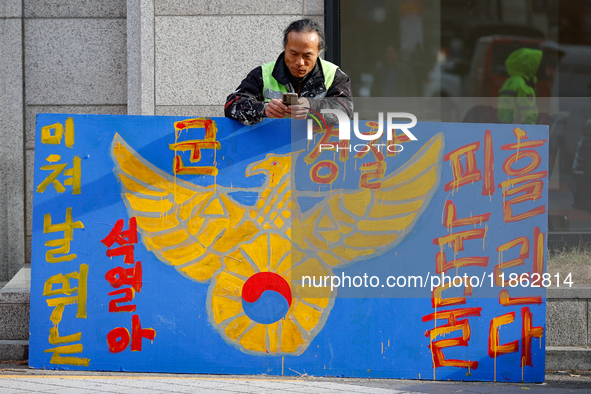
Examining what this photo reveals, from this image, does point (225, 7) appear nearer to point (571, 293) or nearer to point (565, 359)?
point (571, 293)

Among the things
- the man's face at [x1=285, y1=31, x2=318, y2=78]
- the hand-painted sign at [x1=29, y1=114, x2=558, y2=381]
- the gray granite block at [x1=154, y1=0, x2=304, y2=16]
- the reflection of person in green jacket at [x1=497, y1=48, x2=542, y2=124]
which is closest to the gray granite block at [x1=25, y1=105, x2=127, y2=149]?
the gray granite block at [x1=154, y1=0, x2=304, y2=16]

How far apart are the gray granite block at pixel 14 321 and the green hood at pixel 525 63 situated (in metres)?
5.27

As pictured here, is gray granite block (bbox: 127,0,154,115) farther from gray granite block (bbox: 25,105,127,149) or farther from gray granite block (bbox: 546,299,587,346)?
gray granite block (bbox: 546,299,587,346)

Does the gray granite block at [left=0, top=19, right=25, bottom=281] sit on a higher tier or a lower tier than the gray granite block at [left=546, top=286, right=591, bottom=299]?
higher

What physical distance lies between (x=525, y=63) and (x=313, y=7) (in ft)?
7.92

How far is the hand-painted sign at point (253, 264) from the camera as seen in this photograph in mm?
3889

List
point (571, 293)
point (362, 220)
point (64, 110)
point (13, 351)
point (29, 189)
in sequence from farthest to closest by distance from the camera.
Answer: point (64, 110) < point (29, 189) < point (571, 293) < point (13, 351) < point (362, 220)

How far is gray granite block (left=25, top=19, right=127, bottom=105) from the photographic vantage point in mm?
5977

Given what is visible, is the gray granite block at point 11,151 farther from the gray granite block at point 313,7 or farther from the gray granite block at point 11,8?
the gray granite block at point 313,7

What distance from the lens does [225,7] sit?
227 inches

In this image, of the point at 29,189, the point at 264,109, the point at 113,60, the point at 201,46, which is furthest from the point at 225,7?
the point at 29,189

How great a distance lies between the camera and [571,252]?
5.68 metres

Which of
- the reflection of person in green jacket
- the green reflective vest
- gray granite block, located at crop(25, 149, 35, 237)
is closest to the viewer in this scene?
the green reflective vest

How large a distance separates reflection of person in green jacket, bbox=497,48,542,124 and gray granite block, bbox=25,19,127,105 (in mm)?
4037
